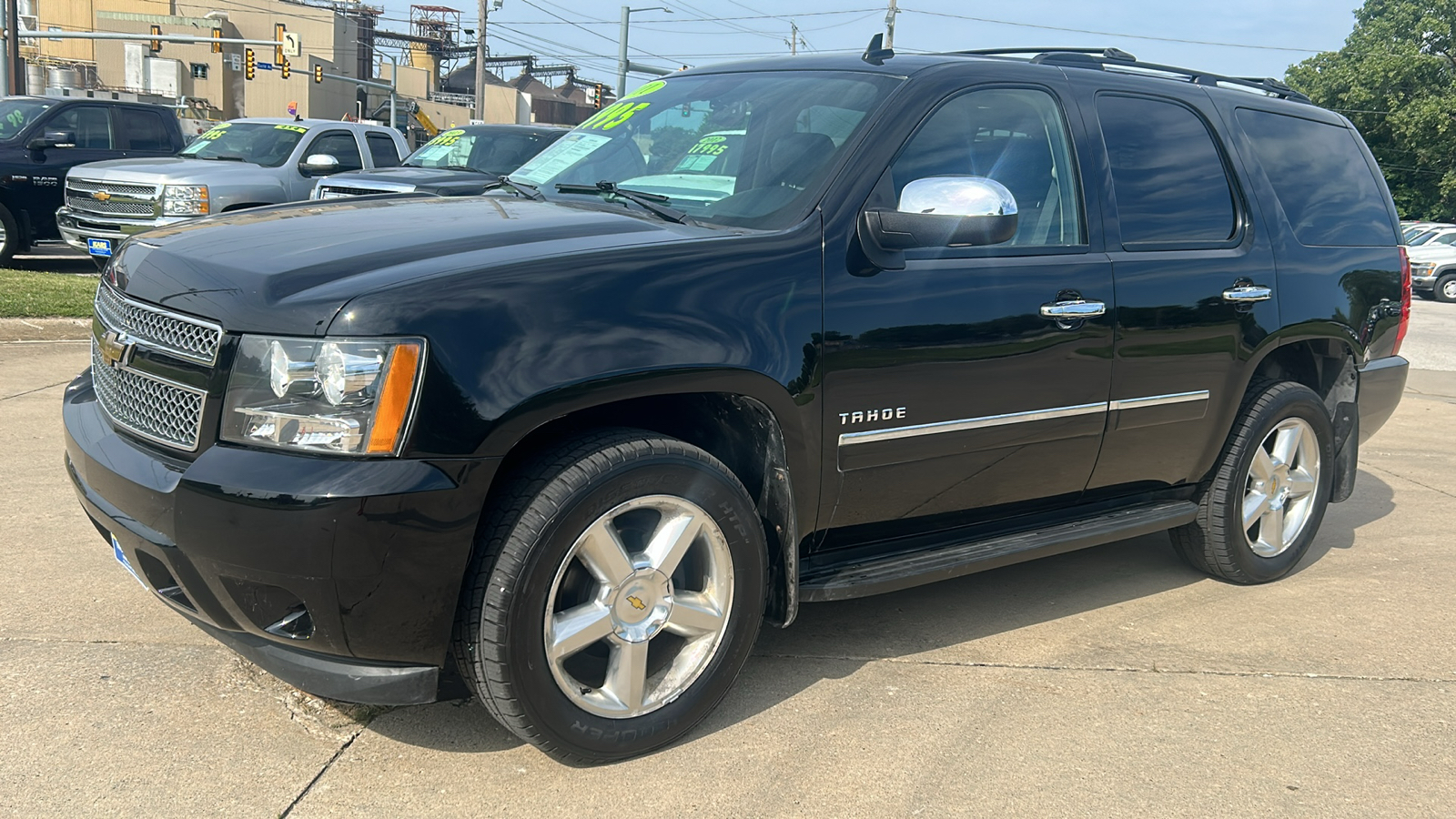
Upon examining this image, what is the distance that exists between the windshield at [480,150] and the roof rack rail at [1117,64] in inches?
302

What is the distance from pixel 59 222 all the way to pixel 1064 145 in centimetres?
1153

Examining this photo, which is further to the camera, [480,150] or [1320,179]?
[480,150]

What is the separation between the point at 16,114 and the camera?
13398mm

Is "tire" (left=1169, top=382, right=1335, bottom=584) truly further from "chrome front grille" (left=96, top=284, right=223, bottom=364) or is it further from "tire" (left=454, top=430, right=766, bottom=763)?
"chrome front grille" (left=96, top=284, right=223, bottom=364)

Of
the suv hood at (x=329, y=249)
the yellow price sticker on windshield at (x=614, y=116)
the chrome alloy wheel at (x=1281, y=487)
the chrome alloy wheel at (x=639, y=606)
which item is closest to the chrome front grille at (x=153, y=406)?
the suv hood at (x=329, y=249)

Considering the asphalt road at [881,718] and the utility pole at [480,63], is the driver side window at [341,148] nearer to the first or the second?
the asphalt road at [881,718]

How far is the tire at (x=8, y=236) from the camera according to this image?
12.8 metres

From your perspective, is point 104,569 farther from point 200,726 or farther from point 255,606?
point 255,606

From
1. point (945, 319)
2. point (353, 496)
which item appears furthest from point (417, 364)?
point (945, 319)

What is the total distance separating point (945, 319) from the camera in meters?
3.54

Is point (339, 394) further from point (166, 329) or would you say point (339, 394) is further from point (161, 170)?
point (161, 170)

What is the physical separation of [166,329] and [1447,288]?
2981 centimetres

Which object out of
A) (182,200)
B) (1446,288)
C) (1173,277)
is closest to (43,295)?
(182,200)

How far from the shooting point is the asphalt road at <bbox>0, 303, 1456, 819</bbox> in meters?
2.98
